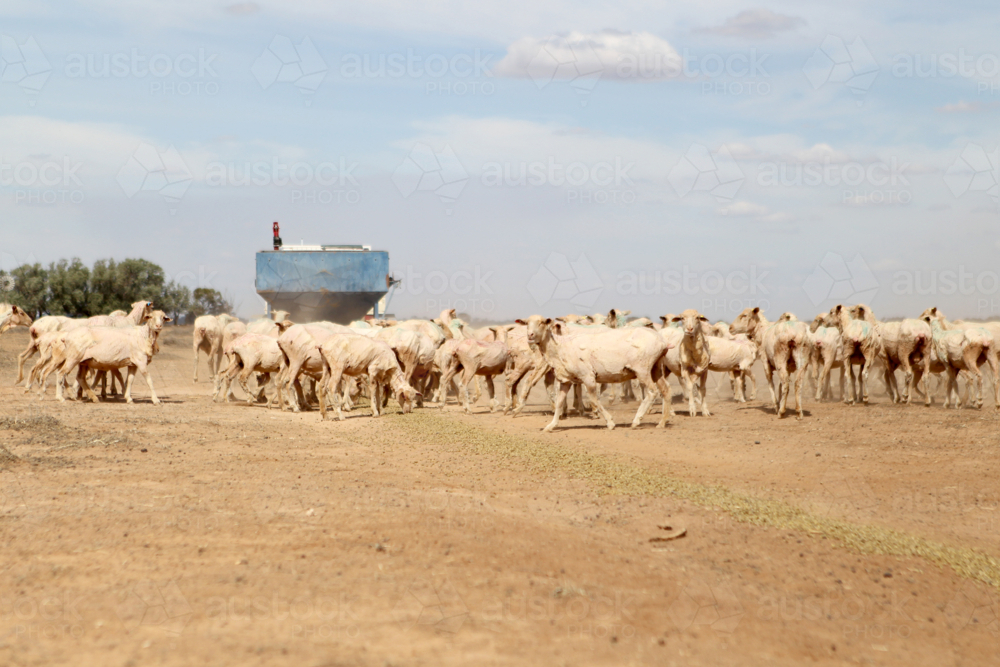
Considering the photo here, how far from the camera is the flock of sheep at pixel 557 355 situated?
18469 millimetres

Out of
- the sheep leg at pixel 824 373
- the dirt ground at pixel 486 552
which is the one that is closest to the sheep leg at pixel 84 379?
the dirt ground at pixel 486 552

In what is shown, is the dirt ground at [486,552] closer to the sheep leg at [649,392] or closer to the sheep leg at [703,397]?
the sheep leg at [649,392]

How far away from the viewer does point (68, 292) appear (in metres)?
51.0

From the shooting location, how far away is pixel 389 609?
5.86m

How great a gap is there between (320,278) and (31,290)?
24767 mm

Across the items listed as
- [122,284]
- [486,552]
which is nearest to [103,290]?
[122,284]

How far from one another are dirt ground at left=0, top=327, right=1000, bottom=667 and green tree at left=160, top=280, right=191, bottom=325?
4666 cm

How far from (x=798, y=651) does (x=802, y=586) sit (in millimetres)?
1507

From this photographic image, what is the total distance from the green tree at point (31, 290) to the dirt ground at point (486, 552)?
40.1 metres

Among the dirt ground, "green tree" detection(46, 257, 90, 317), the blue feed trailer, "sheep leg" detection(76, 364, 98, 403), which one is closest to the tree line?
"green tree" detection(46, 257, 90, 317)

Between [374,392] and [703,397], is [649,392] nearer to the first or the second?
[703,397]

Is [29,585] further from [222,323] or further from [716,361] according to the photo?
[222,323]

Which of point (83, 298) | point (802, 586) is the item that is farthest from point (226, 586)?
point (83, 298)

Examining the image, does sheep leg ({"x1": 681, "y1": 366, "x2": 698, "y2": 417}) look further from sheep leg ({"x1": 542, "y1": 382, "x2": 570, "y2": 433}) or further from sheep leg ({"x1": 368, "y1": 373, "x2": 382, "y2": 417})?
sheep leg ({"x1": 368, "y1": 373, "x2": 382, "y2": 417})
